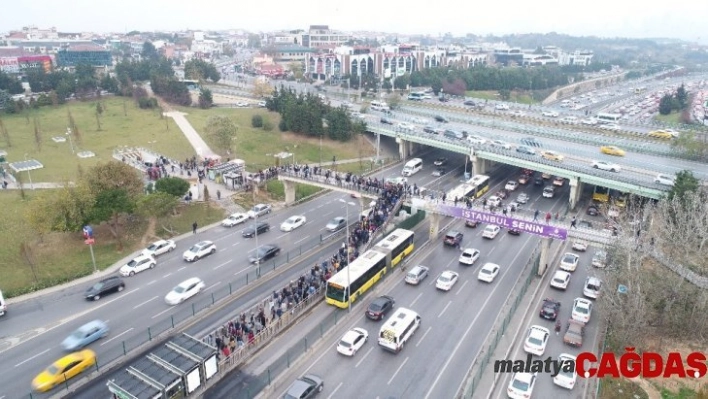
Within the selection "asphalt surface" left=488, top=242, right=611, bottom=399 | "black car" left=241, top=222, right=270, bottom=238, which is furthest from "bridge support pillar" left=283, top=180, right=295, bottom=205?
"asphalt surface" left=488, top=242, right=611, bottom=399

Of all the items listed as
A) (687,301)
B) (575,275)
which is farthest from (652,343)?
(575,275)

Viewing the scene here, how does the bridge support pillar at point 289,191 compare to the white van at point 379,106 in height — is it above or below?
below

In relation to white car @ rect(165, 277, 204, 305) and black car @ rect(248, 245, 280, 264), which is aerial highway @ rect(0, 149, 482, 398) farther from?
black car @ rect(248, 245, 280, 264)

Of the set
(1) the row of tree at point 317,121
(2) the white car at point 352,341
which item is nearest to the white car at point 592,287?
(2) the white car at point 352,341

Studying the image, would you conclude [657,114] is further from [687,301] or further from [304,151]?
[687,301]

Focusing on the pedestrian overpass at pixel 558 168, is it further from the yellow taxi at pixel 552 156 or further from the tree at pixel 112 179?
the tree at pixel 112 179

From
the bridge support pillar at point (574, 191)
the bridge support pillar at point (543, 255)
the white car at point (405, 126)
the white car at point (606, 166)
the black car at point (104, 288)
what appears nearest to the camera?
the black car at point (104, 288)

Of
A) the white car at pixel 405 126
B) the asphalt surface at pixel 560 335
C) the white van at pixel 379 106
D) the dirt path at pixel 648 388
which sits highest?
the white van at pixel 379 106

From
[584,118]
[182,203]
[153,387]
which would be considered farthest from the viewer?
[584,118]
